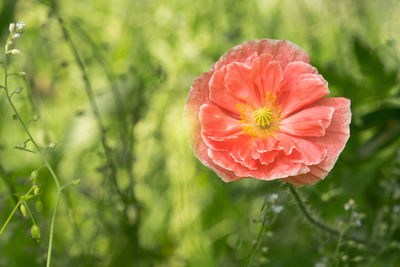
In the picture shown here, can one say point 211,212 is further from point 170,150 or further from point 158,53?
point 158,53

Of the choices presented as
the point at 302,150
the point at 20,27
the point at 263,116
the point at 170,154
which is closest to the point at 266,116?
the point at 263,116

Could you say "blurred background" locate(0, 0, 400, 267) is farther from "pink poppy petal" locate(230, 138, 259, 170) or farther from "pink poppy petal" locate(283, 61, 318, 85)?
"pink poppy petal" locate(283, 61, 318, 85)

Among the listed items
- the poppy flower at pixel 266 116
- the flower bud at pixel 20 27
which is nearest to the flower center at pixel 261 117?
the poppy flower at pixel 266 116

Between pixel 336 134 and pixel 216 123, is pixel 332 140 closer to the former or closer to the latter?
pixel 336 134

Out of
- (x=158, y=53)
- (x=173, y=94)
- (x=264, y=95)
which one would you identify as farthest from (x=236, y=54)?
(x=158, y=53)

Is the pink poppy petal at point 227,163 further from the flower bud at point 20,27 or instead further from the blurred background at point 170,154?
the flower bud at point 20,27
